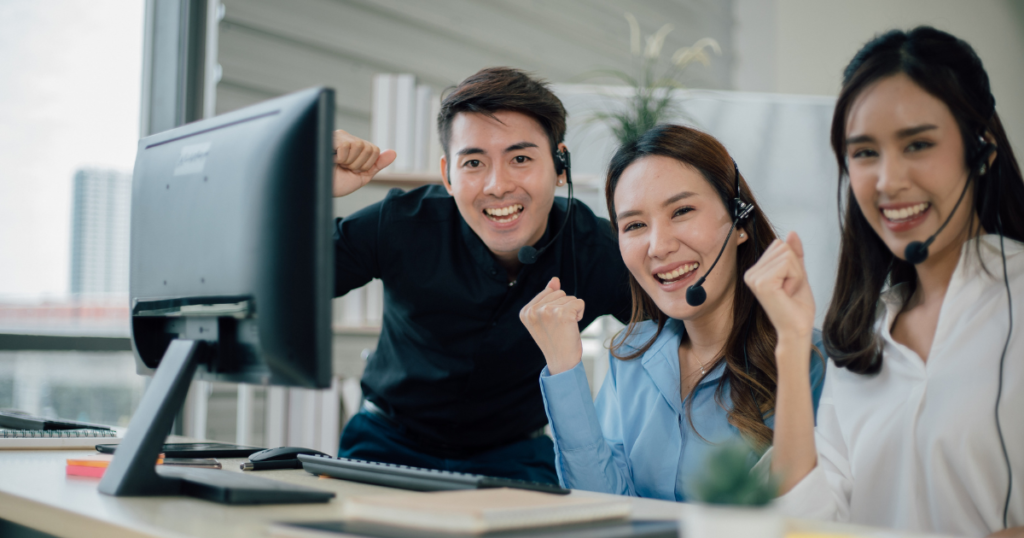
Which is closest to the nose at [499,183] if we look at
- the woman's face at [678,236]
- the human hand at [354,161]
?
the human hand at [354,161]

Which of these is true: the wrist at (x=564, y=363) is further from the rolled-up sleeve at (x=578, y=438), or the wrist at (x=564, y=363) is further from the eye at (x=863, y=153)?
the eye at (x=863, y=153)

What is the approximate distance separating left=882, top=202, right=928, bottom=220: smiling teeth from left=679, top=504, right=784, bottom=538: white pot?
0.73 m

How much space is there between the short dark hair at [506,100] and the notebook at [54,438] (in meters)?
1.04

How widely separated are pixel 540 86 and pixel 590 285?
52cm

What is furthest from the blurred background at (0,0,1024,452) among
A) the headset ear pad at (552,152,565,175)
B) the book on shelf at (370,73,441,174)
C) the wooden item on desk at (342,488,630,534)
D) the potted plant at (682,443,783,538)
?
the potted plant at (682,443,783,538)

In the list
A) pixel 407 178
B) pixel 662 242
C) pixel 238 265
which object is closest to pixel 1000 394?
pixel 662 242

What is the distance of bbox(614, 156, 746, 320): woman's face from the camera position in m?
1.51

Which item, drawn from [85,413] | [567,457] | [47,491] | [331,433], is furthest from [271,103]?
[85,413]

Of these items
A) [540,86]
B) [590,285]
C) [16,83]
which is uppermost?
[16,83]

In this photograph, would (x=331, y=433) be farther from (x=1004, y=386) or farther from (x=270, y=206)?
(x=1004, y=386)

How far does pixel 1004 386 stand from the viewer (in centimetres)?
104

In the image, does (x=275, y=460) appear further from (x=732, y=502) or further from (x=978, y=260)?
(x=978, y=260)

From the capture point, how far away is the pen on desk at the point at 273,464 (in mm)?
1240

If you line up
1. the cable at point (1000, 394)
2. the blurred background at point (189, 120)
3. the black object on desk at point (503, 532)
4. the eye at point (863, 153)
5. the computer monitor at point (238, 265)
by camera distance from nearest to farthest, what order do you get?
the black object on desk at point (503, 532), the computer monitor at point (238, 265), the cable at point (1000, 394), the eye at point (863, 153), the blurred background at point (189, 120)
